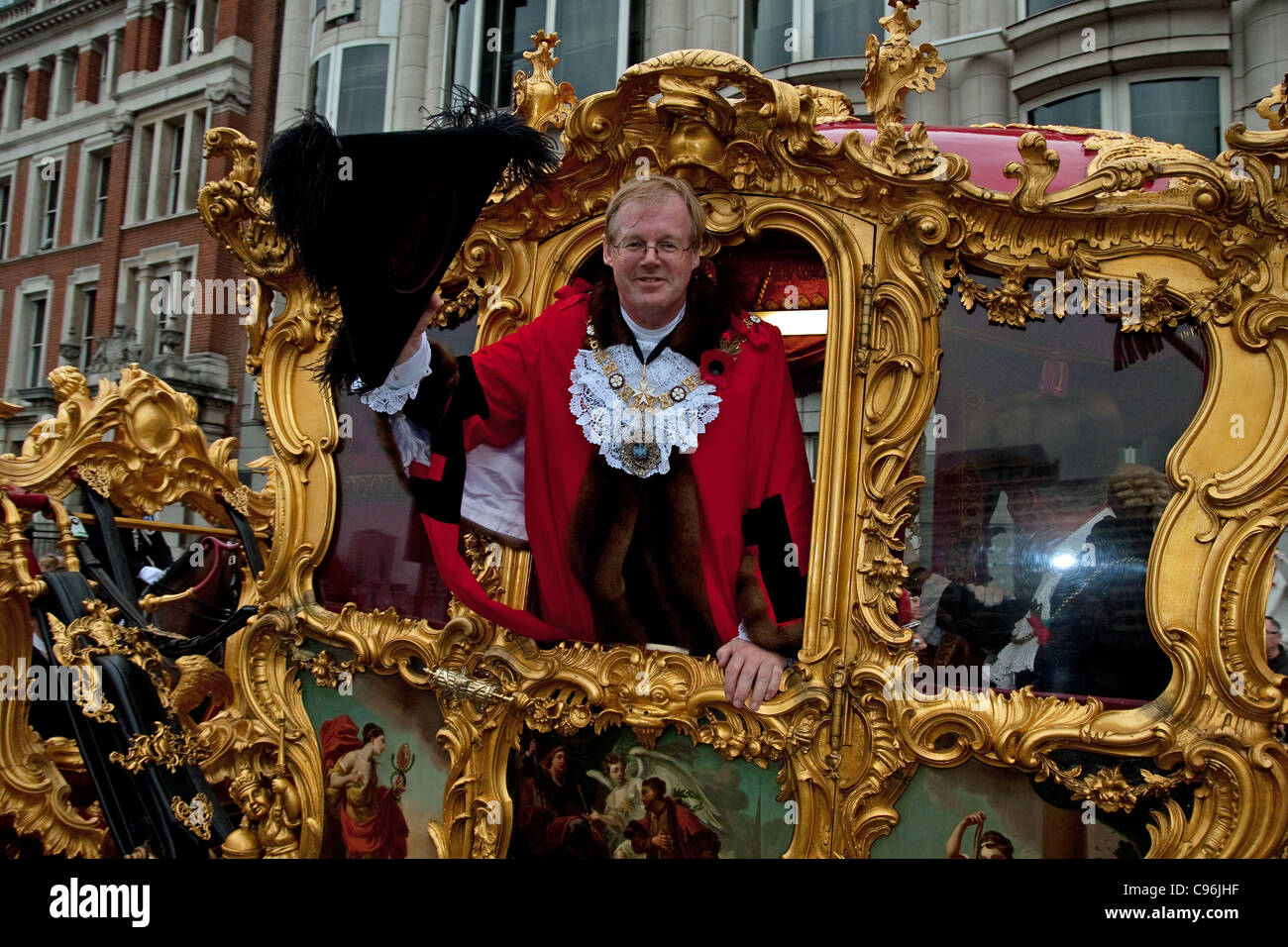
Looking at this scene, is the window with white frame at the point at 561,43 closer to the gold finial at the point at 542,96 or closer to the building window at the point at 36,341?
the gold finial at the point at 542,96

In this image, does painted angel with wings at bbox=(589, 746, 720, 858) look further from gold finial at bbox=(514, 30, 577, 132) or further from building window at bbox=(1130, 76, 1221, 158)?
building window at bbox=(1130, 76, 1221, 158)

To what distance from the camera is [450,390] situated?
3.04m

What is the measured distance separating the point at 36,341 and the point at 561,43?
14.3m

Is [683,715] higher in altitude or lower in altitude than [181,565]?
lower

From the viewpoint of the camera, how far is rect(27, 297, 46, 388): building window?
20531 mm

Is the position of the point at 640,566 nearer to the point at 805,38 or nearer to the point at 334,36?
the point at 805,38

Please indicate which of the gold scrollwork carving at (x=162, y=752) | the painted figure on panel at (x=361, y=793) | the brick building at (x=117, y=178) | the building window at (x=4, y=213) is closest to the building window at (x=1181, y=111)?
the painted figure on panel at (x=361, y=793)

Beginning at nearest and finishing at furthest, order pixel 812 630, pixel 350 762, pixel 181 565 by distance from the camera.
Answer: pixel 812 630, pixel 350 762, pixel 181 565

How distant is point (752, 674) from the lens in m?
2.87

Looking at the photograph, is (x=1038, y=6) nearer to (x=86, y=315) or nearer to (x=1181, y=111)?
(x=1181, y=111)

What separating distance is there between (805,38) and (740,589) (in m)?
9.16

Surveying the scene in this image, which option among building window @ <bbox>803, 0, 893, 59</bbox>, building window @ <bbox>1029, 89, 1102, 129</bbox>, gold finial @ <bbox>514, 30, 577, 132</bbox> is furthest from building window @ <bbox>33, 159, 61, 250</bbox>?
gold finial @ <bbox>514, 30, 577, 132</bbox>

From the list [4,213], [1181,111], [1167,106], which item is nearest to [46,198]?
[4,213]

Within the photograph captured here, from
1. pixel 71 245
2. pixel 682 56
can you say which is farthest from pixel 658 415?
pixel 71 245
